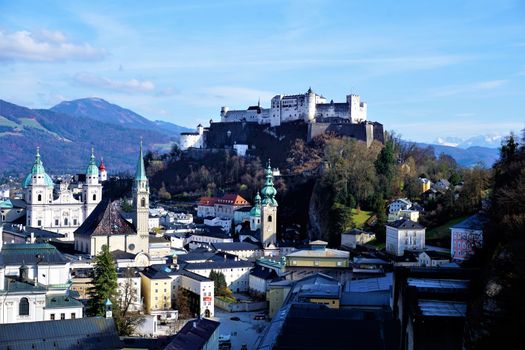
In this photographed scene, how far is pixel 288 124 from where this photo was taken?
80000 mm

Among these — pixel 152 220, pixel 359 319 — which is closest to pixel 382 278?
pixel 359 319

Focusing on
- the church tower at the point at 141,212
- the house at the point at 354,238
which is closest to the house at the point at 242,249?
the house at the point at 354,238

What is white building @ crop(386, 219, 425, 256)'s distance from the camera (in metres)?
44.7

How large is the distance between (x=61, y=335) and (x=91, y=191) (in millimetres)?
35939

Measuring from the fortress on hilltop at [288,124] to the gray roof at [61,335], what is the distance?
49.8 meters

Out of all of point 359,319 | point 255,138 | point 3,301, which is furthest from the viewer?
point 255,138

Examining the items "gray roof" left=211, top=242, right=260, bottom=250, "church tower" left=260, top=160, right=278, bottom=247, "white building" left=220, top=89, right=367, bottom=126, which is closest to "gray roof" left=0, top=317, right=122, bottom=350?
"gray roof" left=211, top=242, right=260, bottom=250

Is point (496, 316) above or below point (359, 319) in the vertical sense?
above

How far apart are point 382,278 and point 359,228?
1374 centimetres

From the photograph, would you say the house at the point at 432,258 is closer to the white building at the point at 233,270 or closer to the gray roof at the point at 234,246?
the white building at the point at 233,270

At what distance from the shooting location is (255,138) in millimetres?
82875

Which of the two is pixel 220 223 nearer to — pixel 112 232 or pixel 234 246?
pixel 234 246

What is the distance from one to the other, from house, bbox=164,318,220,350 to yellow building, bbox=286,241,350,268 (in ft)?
48.0

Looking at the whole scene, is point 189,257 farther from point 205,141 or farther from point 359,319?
point 205,141
